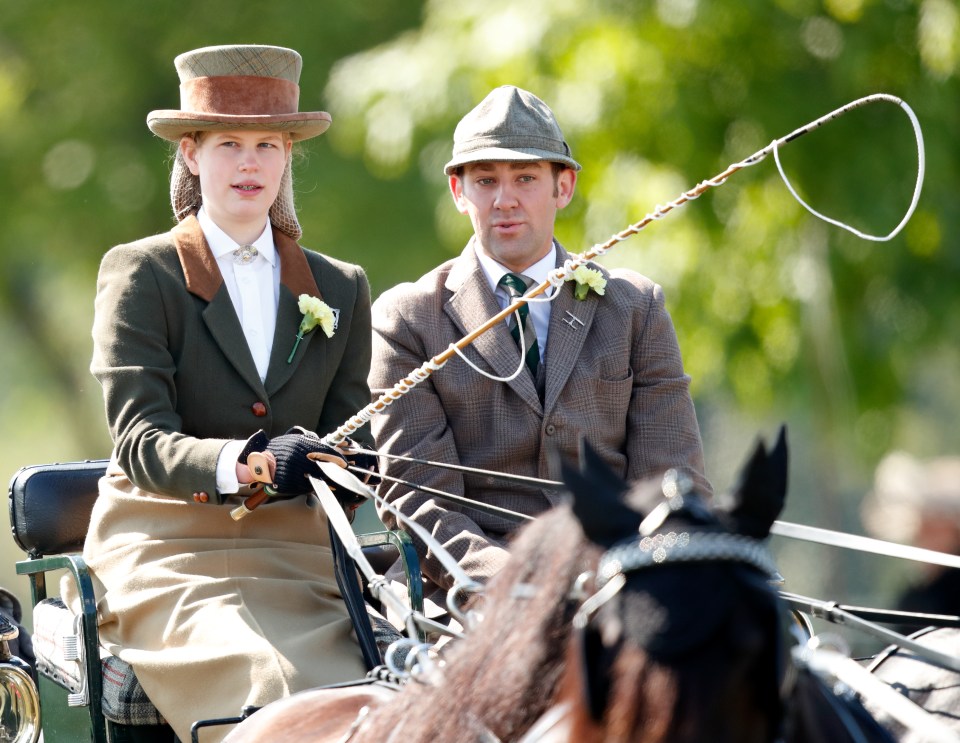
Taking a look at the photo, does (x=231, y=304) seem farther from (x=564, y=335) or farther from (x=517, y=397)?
(x=564, y=335)

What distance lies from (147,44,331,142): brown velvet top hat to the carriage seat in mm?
990

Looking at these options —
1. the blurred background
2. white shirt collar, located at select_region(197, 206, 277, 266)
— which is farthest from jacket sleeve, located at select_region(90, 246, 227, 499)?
the blurred background

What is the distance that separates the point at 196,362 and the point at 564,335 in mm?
974

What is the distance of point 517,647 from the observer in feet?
6.41

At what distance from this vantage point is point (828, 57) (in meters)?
7.79

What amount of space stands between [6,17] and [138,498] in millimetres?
8455

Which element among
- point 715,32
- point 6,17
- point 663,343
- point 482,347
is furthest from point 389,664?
point 6,17

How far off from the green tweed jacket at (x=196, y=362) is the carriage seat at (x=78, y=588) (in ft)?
1.21

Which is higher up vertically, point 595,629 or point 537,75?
point 537,75

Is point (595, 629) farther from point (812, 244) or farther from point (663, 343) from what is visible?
point (812, 244)

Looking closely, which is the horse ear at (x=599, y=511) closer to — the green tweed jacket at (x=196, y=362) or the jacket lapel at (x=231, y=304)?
the green tweed jacket at (x=196, y=362)

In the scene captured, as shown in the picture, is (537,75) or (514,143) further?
(537,75)

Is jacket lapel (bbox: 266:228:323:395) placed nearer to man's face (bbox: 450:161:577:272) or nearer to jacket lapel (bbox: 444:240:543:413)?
jacket lapel (bbox: 444:240:543:413)

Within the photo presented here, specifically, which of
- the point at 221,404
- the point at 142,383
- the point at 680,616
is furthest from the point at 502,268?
the point at 680,616
